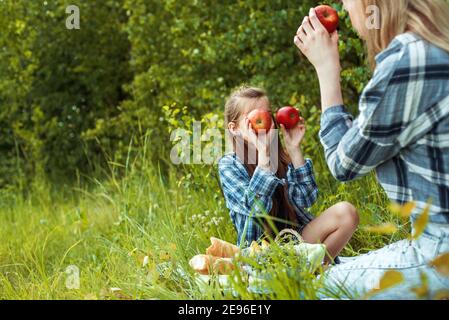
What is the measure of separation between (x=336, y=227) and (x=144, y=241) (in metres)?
1.13

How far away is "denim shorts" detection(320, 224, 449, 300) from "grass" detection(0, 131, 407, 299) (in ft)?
0.31

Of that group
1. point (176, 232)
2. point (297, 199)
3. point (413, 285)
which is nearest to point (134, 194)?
point (176, 232)

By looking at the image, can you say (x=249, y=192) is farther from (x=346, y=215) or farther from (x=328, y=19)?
(x=328, y=19)

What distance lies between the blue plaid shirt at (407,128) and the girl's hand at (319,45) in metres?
0.27

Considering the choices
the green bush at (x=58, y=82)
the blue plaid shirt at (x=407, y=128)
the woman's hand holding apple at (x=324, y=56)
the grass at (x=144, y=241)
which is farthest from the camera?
the green bush at (x=58, y=82)

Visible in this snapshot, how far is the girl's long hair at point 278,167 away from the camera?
11.3ft

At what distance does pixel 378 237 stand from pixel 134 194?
1.86 metres

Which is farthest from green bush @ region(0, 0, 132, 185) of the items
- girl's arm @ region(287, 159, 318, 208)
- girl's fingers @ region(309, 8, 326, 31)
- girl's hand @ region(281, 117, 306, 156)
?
girl's fingers @ region(309, 8, 326, 31)

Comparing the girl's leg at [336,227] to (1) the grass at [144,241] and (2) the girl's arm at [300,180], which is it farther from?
(1) the grass at [144,241]

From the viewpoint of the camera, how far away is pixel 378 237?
149 inches

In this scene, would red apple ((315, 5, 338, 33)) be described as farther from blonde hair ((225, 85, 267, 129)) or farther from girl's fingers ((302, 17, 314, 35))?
blonde hair ((225, 85, 267, 129))

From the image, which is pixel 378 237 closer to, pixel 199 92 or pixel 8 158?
pixel 199 92

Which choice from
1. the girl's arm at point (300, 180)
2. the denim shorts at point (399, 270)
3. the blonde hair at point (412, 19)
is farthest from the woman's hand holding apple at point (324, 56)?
the girl's arm at point (300, 180)

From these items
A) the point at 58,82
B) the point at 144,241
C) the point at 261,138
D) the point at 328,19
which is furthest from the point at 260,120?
the point at 58,82
